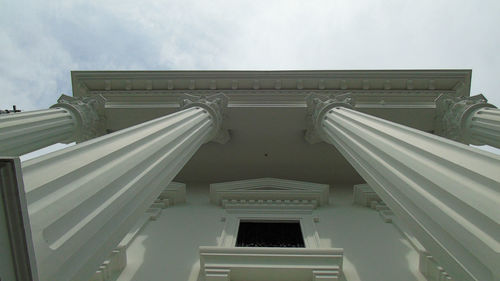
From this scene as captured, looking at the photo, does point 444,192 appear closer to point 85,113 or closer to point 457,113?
point 457,113

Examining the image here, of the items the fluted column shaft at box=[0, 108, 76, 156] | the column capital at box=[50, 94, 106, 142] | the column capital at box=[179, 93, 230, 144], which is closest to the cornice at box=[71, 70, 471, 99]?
the column capital at box=[179, 93, 230, 144]

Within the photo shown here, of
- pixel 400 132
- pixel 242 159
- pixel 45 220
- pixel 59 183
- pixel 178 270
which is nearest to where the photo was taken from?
pixel 45 220

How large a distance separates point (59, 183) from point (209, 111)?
318 inches

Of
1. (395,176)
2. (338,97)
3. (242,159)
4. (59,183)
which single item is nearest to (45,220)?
(59,183)

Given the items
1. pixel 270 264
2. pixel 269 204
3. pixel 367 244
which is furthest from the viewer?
pixel 269 204

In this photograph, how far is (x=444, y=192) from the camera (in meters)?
3.78

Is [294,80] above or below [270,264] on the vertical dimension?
above

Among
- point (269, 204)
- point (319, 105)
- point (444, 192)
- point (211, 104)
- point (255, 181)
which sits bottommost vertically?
point (269, 204)

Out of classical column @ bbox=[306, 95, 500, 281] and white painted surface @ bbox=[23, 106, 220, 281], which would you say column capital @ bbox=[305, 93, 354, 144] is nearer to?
classical column @ bbox=[306, 95, 500, 281]

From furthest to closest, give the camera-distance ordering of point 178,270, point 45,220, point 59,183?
point 178,270 < point 59,183 < point 45,220

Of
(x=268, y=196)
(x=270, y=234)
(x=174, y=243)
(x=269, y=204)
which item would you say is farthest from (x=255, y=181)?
(x=174, y=243)

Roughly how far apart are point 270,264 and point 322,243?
2609 millimetres

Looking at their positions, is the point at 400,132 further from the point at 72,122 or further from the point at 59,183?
the point at 72,122

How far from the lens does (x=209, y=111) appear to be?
1126 centimetres
